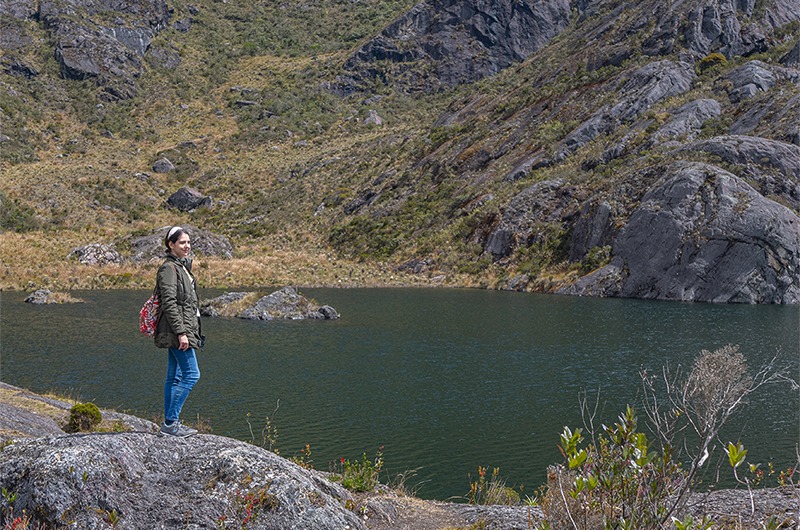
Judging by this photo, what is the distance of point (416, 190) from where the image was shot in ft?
376

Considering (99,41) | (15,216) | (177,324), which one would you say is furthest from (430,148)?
(177,324)

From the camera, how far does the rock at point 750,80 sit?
288 ft

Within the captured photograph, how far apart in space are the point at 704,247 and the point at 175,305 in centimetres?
7068

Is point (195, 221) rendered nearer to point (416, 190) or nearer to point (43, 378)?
point (416, 190)

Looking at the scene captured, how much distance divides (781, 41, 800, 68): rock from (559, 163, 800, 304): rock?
103 ft

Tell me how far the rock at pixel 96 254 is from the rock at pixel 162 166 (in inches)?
1958

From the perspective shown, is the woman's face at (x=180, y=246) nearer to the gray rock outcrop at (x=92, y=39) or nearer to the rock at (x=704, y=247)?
the rock at (x=704, y=247)

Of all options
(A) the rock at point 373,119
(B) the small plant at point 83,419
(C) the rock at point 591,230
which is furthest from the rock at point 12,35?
(B) the small plant at point 83,419

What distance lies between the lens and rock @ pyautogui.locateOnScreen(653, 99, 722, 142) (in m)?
86.4

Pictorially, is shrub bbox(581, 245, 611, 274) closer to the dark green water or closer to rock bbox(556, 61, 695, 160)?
the dark green water

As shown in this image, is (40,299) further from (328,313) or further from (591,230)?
(591,230)

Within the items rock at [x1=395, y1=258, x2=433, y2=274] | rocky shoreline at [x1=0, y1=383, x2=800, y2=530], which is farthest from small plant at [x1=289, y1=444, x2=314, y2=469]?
rock at [x1=395, y1=258, x2=433, y2=274]

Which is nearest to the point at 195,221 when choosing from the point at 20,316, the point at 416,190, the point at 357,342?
the point at 416,190

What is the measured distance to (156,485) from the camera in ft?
29.6
